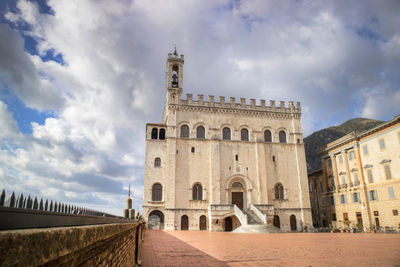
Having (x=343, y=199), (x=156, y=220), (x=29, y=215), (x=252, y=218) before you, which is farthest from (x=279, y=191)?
(x=29, y=215)

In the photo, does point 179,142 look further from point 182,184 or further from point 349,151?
point 349,151

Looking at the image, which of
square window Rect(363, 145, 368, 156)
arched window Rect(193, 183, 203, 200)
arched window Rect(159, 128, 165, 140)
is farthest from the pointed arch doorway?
square window Rect(363, 145, 368, 156)

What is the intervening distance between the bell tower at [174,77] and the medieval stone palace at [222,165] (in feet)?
0.42

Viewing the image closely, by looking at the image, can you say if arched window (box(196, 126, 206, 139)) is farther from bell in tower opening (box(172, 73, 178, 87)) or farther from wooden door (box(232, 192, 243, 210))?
wooden door (box(232, 192, 243, 210))

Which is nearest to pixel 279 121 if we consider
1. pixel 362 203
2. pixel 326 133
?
pixel 362 203

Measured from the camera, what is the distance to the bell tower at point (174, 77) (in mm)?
35500

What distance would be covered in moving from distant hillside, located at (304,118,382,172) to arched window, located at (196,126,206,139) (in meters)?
53.0

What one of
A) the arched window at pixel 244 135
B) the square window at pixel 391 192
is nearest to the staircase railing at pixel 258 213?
the arched window at pixel 244 135

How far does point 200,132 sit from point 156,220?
467 inches

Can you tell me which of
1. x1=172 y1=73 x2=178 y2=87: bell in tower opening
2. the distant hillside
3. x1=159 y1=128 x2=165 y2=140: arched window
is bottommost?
x1=159 y1=128 x2=165 y2=140: arched window

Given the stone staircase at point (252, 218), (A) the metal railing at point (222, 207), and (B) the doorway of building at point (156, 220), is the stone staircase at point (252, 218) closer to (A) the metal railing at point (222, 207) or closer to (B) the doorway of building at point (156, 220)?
(A) the metal railing at point (222, 207)

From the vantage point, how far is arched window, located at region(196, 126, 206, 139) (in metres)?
34.9

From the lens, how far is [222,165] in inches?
1339

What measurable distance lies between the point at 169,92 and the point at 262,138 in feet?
43.8
